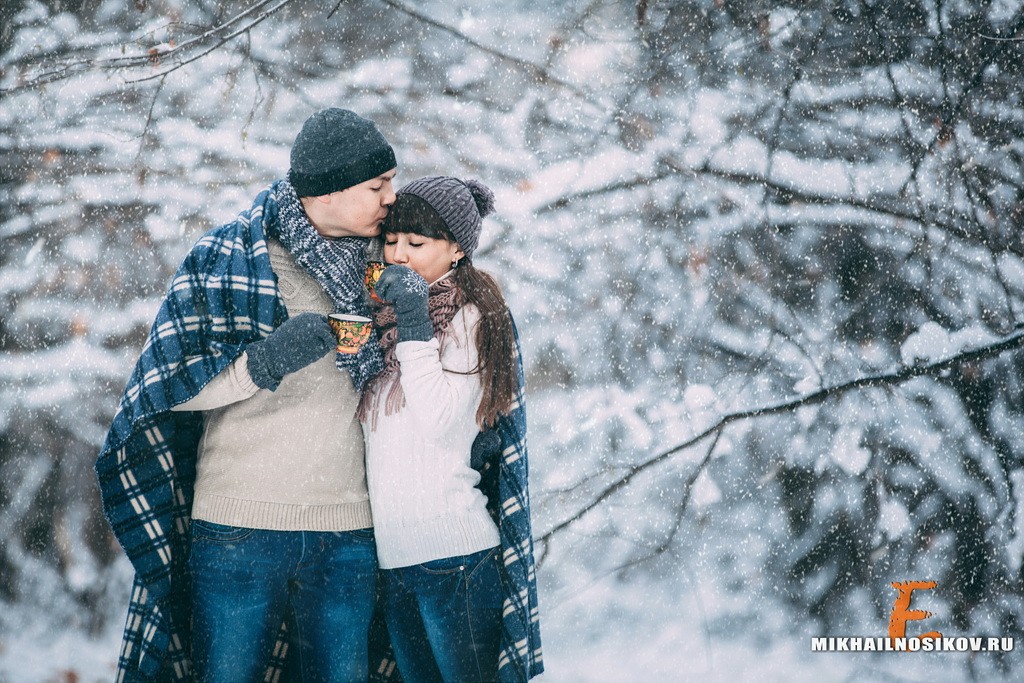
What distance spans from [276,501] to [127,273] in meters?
1.61

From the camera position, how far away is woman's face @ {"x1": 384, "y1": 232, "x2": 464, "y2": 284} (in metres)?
1.57

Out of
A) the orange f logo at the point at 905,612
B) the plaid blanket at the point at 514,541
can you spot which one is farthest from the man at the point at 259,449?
the orange f logo at the point at 905,612

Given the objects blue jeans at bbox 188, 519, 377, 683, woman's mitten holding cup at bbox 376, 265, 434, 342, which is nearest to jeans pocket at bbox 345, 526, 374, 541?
blue jeans at bbox 188, 519, 377, 683

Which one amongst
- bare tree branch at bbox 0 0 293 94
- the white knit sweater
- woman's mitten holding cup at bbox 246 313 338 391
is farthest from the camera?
bare tree branch at bbox 0 0 293 94

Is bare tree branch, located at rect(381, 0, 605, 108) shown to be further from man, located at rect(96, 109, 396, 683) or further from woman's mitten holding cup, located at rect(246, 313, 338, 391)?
woman's mitten holding cup, located at rect(246, 313, 338, 391)

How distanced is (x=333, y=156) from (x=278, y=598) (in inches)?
33.2

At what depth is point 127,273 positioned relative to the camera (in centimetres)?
268

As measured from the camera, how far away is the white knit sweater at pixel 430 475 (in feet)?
4.84

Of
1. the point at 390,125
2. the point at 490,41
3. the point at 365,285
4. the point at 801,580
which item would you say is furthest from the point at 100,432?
the point at 801,580

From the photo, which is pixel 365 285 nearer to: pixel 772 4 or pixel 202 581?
pixel 202 581

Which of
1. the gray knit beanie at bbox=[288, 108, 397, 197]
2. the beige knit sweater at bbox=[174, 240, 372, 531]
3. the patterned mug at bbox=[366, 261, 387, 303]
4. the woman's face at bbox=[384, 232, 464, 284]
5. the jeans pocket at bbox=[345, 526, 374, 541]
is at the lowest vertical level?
the jeans pocket at bbox=[345, 526, 374, 541]

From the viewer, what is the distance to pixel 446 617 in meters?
1.49

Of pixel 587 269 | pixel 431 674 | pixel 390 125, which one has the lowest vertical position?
pixel 431 674

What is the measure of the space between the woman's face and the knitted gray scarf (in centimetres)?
8
